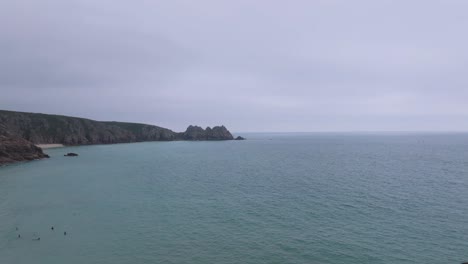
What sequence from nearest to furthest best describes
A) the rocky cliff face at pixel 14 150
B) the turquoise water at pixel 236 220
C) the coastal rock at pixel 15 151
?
the turquoise water at pixel 236 220 < the coastal rock at pixel 15 151 < the rocky cliff face at pixel 14 150

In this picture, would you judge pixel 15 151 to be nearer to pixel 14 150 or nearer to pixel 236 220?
pixel 14 150

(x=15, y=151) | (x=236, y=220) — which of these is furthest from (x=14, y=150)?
(x=236, y=220)

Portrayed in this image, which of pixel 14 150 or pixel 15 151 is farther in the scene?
pixel 15 151

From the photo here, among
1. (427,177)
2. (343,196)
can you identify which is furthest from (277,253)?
(427,177)

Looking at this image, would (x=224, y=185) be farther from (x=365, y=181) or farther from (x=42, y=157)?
(x=42, y=157)

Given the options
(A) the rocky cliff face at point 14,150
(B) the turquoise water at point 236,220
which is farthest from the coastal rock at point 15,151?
(B) the turquoise water at point 236,220

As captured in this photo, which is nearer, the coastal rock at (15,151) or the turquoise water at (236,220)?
the turquoise water at (236,220)

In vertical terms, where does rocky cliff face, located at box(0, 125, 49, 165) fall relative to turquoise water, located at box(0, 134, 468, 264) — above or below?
above

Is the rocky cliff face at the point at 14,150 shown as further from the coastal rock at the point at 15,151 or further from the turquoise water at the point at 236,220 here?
the turquoise water at the point at 236,220

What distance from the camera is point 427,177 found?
84500 millimetres

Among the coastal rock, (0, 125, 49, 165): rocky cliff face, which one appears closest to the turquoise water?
the coastal rock

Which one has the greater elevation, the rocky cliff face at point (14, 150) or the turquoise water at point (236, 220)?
the rocky cliff face at point (14, 150)

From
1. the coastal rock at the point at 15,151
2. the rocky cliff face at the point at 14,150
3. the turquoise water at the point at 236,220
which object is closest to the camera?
the turquoise water at the point at 236,220

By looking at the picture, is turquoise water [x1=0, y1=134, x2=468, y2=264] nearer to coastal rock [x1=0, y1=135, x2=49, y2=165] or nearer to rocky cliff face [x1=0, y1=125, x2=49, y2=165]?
coastal rock [x1=0, y1=135, x2=49, y2=165]
